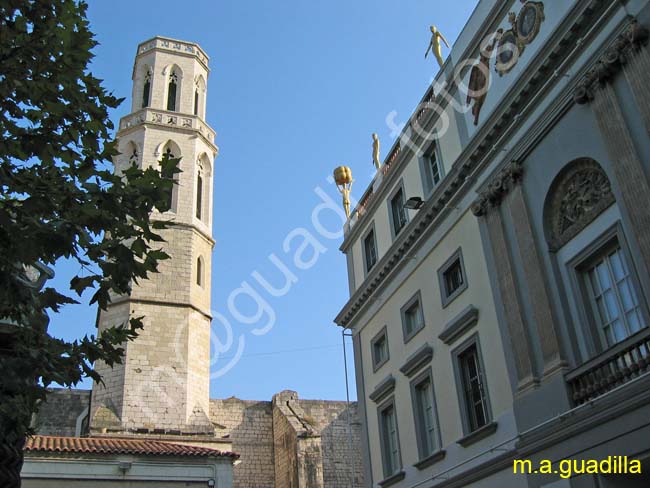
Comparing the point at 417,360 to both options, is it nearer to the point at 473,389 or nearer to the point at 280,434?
the point at 473,389

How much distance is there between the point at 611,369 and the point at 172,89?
29.8m

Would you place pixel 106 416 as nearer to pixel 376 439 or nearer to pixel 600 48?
pixel 376 439

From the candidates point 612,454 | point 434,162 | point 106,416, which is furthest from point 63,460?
point 612,454

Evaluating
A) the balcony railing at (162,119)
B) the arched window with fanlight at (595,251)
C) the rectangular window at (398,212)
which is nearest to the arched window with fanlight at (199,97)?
the balcony railing at (162,119)

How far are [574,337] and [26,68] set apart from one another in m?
9.37

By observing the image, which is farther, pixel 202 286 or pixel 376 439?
pixel 202 286

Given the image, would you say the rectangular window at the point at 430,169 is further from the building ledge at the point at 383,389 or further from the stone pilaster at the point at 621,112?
the stone pilaster at the point at 621,112

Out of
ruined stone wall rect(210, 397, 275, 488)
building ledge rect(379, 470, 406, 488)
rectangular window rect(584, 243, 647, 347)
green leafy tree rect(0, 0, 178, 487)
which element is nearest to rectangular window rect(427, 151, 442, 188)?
rectangular window rect(584, 243, 647, 347)

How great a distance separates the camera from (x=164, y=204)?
669cm

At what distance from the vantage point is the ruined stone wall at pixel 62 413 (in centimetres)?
2903

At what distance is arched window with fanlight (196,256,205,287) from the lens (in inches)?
1209

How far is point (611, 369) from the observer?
34.3 feet

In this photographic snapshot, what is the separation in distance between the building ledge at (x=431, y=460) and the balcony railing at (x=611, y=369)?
15.8 feet

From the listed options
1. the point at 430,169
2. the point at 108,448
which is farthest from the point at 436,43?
the point at 108,448
